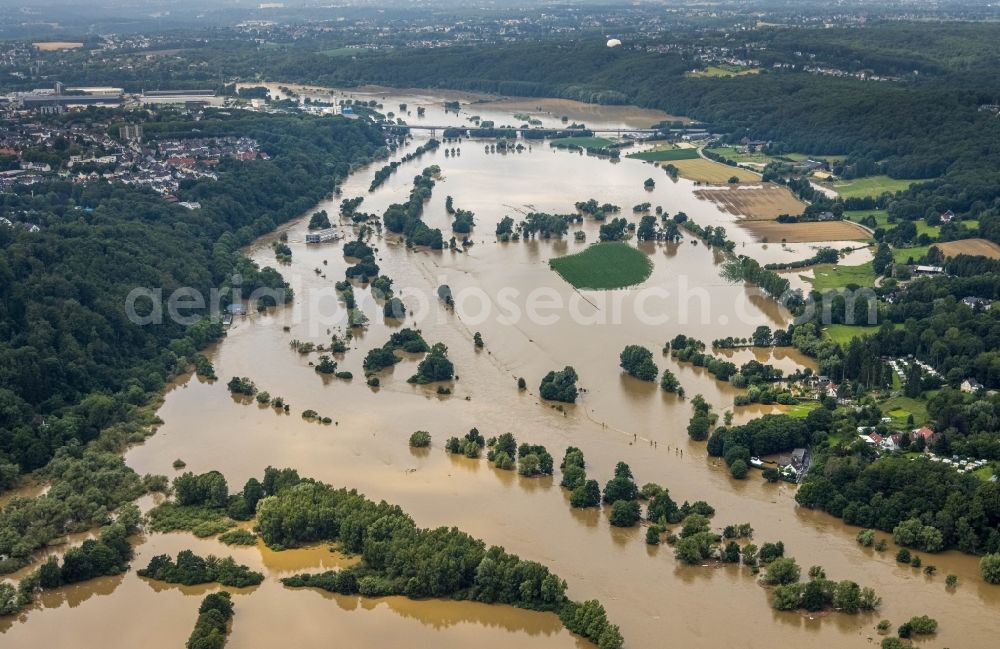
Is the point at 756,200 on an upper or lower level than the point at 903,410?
upper

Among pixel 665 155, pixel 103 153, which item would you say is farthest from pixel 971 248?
pixel 103 153

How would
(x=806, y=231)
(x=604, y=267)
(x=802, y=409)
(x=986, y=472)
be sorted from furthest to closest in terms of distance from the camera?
(x=806, y=231) < (x=604, y=267) < (x=802, y=409) < (x=986, y=472)

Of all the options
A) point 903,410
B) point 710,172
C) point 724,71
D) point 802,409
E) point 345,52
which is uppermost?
point 345,52

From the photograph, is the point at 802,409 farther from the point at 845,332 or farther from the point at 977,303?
the point at 977,303

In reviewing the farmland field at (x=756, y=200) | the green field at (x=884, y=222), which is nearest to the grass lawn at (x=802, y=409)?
the green field at (x=884, y=222)

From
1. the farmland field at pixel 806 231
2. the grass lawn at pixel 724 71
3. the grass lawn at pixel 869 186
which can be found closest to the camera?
the farmland field at pixel 806 231

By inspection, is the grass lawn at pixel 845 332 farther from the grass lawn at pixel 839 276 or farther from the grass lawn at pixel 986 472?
the grass lawn at pixel 986 472

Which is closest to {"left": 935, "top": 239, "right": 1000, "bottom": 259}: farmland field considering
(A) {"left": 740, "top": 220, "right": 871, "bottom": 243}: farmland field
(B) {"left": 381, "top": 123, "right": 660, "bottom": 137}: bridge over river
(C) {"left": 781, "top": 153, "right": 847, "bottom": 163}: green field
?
(A) {"left": 740, "top": 220, "right": 871, "bottom": 243}: farmland field
